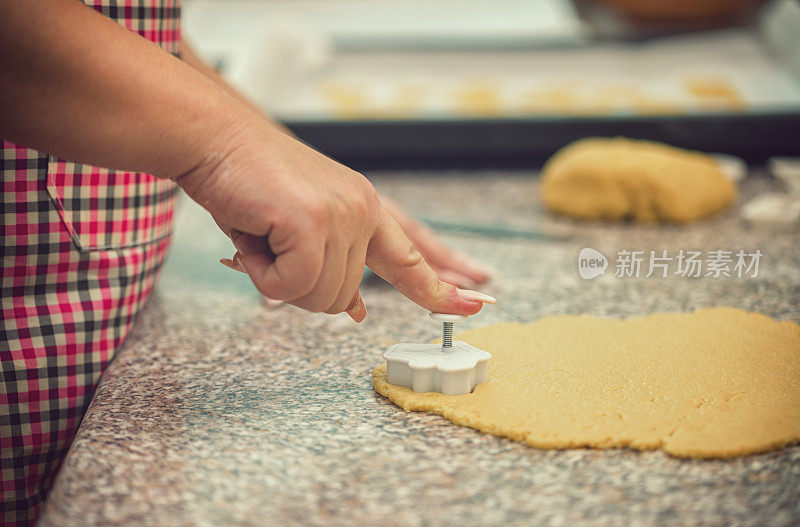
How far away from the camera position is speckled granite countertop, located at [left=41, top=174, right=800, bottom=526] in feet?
1.66

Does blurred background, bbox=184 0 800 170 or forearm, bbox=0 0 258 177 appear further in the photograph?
blurred background, bbox=184 0 800 170

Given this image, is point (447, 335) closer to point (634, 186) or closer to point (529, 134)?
point (634, 186)

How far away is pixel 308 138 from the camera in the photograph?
1640 mm

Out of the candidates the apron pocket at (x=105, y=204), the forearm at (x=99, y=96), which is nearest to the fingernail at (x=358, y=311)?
the forearm at (x=99, y=96)

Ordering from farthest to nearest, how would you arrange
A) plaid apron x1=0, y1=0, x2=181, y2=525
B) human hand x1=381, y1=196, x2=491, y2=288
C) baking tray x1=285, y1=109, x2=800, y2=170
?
baking tray x1=285, y1=109, x2=800, y2=170, human hand x1=381, y1=196, x2=491, y2=288, plaid apron x1=0, y1=0, x2=181, y2=525

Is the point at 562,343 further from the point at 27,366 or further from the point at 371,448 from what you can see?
the point at 27,366

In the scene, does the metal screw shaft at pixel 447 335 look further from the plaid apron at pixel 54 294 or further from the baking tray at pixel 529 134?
the baking tray at pixel 529 134

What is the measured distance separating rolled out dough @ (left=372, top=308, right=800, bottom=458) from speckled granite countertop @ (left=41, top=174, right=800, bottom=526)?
0.02m

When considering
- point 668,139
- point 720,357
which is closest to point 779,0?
point 668,139

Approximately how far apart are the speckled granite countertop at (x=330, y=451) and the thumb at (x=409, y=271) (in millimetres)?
99

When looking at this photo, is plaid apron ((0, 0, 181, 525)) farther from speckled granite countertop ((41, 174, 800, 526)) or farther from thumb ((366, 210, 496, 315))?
thumb ((366, 210, 496, 315))

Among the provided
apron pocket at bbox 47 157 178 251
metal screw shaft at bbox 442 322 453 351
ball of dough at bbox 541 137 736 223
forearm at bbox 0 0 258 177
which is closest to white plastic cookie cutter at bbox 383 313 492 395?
metal screw shaft at bbox 442 322 453 351

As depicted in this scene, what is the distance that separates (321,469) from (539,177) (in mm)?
1241

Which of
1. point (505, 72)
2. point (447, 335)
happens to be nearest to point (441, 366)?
point (447, 335)
